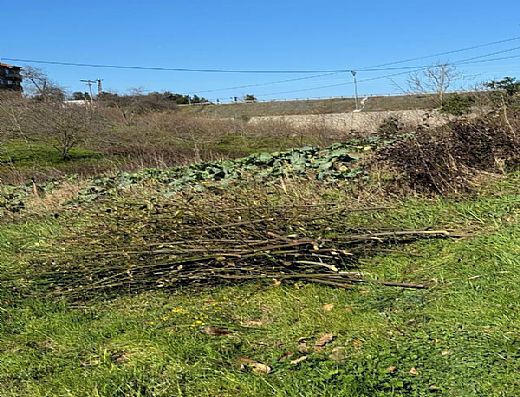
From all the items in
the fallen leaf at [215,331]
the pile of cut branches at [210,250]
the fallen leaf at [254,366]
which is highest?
the pile of cut branches at [210,250]

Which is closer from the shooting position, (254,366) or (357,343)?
(254,366)

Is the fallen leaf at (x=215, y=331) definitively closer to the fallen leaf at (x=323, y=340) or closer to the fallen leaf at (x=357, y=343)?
the fallen leaf at (x=323, y=340)

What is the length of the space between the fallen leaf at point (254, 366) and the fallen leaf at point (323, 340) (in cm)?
39

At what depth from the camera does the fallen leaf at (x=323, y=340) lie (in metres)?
3.33

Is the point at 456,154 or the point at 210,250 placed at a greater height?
the point at 456,154

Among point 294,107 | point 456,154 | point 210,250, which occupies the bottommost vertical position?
point 210,250

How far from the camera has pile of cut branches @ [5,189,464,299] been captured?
4434 millimetres

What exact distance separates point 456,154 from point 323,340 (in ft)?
13.2

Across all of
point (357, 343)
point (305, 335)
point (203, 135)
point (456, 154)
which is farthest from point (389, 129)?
point (203, 135)

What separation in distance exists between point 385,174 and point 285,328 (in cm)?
369

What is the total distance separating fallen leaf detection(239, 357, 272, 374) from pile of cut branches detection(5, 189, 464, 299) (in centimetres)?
120

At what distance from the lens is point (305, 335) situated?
137 inches

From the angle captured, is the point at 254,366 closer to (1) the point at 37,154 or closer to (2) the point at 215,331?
(2) the point at 215,331

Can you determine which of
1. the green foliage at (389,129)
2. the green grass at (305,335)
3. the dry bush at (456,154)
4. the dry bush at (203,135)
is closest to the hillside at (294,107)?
the dry bush at (203,135)
